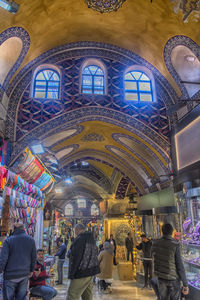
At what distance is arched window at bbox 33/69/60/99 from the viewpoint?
28.7 feet

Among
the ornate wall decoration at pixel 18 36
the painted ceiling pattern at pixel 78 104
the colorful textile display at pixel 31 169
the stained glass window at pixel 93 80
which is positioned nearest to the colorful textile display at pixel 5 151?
the colorful textile display at pixel 31 169

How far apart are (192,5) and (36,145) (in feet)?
18.4

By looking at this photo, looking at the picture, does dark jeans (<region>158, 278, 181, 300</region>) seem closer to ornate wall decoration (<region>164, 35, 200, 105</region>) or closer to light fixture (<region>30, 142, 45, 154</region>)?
light fixture (<region>30, 142, 45, 154</region>)

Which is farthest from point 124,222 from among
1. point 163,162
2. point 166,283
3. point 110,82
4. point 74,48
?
point 166,283

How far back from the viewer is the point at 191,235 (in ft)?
15.6

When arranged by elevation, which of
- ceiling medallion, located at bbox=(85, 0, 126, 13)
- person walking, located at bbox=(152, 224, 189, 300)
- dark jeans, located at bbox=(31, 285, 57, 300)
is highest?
ceiling medallion, located at bbox=(85, 0, 126, 13)

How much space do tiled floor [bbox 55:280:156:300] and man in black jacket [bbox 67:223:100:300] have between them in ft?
10.9

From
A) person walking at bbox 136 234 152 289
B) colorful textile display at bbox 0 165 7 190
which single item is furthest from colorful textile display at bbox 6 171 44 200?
person walking at bbox 136 234 152 289

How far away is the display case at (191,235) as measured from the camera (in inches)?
171

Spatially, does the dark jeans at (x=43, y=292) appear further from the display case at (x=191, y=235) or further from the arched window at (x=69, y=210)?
the arched window at (x=69, y=210)

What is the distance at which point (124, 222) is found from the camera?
15953 mm

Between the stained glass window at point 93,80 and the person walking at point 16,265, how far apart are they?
21.2 feet

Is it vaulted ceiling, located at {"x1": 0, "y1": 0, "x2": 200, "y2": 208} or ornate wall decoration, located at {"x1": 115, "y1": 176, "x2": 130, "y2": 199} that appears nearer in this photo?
vaulted ceiling, located at {"x1": 0, "y1": 0, "x2": 200, "y2": 208}

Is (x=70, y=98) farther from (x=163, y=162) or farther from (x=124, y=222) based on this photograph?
(x=124, y=222)
